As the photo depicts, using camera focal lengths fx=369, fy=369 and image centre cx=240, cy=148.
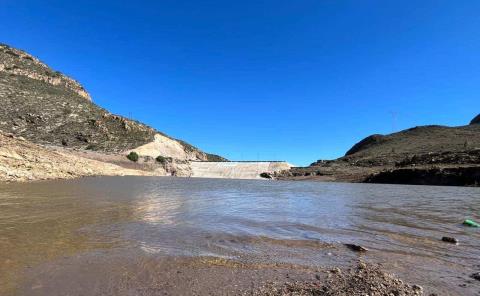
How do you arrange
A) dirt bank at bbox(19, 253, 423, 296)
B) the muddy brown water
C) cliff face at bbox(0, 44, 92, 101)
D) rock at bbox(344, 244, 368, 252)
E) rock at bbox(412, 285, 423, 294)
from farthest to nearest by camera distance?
cliff face at bbox(0, 44, 92, 101)
rock at bbox(344, 244, 368, 252)
the muddy brown water
rock at bbox(412, 285, 423, 294)
dirt bank at bbox(19, 253, 423, 296)

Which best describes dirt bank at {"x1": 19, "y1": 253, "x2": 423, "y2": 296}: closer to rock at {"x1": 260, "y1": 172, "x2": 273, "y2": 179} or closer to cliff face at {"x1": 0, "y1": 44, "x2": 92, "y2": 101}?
rock at {"x1": 260, "y1": 172, "x2": 273, "y2": 179}

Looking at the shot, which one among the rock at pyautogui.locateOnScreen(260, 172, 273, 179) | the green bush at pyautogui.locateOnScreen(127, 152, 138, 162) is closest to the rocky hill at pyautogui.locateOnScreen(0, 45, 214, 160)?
the green bush at pyautogui.locateOnScreen(127, 152, 138, 162)

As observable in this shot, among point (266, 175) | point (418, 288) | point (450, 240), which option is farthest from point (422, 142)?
point (418, 288)

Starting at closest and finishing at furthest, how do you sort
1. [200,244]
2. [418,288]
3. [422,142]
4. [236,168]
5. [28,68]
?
[418,288]
[200,244]
[422,142]
[28,68]
[236,168]

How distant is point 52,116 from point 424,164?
259ft

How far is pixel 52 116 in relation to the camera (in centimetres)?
8450

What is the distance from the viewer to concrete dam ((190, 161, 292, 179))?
332 ft

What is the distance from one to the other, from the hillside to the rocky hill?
44.1 m

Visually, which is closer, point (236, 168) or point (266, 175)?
point (266, 175)

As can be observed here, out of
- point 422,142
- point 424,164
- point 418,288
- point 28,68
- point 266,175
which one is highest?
point 28,68

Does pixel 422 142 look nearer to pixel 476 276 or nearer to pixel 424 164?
pixel 424 164

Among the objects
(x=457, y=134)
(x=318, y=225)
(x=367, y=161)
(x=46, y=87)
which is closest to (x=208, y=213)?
(x=318, y=225)

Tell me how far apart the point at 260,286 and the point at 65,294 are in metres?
3.05

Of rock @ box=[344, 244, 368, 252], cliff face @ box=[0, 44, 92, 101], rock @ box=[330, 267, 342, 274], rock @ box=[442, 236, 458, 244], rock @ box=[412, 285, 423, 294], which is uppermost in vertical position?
cliff face @ box=[0, 44, 92, 101]
